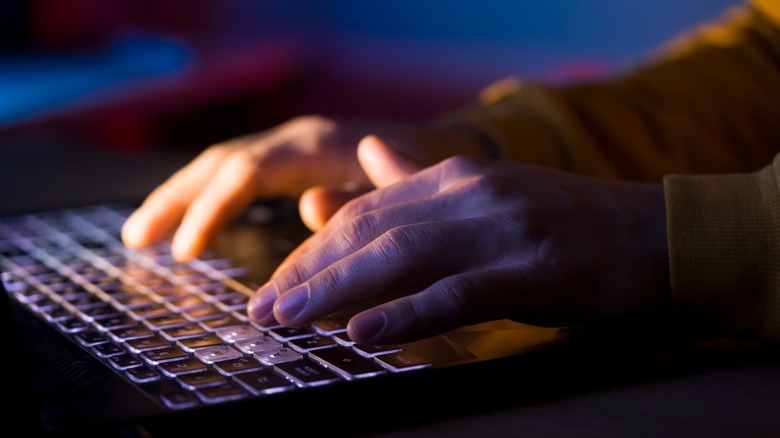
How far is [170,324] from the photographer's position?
59cm

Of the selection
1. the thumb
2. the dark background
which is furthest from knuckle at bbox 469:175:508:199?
the dark background

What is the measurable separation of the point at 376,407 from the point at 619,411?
0.12 meters

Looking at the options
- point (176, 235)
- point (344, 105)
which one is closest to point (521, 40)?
point (344, 105)

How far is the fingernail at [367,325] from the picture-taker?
1.68 feet

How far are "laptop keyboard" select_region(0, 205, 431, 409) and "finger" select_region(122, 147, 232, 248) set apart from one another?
0.7 inches

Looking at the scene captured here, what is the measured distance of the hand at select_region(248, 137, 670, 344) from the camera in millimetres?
526

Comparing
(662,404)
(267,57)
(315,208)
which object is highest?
(267,57)

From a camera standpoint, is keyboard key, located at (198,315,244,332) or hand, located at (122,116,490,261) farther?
hand, located at (122,116,490,261)

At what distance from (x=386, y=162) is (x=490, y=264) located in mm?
176

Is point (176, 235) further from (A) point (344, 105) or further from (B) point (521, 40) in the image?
(A) point (344, 105)

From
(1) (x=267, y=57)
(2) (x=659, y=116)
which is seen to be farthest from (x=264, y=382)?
(1) (x=267, y=57)

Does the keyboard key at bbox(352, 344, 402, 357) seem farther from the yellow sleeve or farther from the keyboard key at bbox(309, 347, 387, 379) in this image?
the yellow sleeve

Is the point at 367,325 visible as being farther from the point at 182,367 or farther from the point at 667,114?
the point at 667,114

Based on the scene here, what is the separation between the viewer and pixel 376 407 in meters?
0.46
